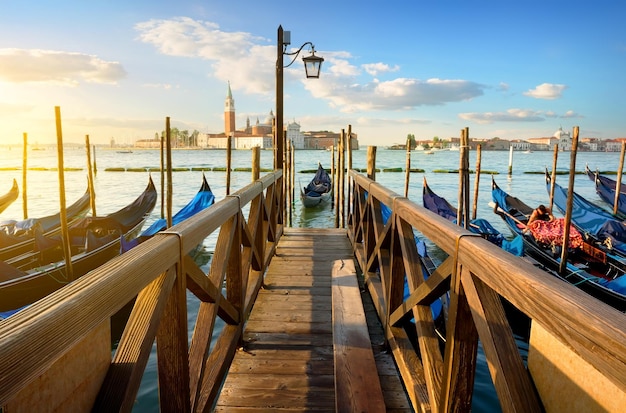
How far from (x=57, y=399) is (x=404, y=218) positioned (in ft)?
5.92

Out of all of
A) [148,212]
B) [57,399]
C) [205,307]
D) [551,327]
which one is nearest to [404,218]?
[205,307]

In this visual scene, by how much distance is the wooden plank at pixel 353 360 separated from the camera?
1.43 metres

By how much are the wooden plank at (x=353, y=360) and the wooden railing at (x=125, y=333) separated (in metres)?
0.61

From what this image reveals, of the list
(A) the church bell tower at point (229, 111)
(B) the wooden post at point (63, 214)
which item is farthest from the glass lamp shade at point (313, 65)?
(A) the church bell tower at point (229, 111)

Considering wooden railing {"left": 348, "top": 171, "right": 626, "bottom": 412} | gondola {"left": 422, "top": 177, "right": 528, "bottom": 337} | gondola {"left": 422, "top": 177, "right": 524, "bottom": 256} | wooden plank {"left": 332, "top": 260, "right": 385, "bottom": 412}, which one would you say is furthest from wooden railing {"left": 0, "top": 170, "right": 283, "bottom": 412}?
gondola {"left": 422, "top": 177, "right": 524, "bottom": 256}

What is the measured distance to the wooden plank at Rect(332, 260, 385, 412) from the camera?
143cm

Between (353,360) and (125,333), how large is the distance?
2.98 ft

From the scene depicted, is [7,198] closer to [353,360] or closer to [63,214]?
[63,214]

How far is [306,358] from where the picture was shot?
106 inches

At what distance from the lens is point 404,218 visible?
225 centimetres

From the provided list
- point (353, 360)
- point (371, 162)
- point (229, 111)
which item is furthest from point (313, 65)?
point (229, 111)

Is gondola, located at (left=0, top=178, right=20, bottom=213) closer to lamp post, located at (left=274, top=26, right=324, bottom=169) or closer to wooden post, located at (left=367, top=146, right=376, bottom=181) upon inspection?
lamp post, located at (left=274, top=26, right=324, bottom=169)

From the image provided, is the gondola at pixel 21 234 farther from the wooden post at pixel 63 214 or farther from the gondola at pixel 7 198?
the gondola at pixel 7 198

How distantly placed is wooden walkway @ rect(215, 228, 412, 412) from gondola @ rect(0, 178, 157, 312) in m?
2.98
